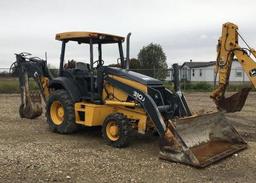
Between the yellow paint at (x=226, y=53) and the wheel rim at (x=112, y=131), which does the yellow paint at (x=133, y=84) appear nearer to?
the wheel rim at (x=112, y=131)

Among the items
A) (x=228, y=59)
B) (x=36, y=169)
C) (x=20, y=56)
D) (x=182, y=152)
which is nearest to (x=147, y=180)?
(x=182, y=152)

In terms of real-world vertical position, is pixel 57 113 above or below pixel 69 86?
below

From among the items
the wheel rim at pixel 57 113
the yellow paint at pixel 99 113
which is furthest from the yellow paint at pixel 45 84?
the yellow paint at pixel 99 113

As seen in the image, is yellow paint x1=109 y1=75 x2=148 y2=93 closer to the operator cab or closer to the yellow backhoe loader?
the yellow backhoe loader

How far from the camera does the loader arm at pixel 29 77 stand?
12.1m

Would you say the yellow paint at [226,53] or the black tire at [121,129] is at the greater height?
the yellow paint at [226,53]

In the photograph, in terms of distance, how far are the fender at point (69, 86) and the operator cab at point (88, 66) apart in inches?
3.4

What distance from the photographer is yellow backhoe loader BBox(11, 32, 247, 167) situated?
826 centimetres

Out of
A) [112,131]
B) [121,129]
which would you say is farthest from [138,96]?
[112,131]

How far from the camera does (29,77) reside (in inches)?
502

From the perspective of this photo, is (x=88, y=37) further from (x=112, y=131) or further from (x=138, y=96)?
(x=112, y=131)

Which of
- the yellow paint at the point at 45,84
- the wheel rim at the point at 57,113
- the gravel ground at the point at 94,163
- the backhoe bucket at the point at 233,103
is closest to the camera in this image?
the gravel ground at the point at 94,163

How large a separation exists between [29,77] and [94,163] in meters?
5.62

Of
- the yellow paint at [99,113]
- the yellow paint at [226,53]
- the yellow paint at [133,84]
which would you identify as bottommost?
the yellow paint at [99,113]
